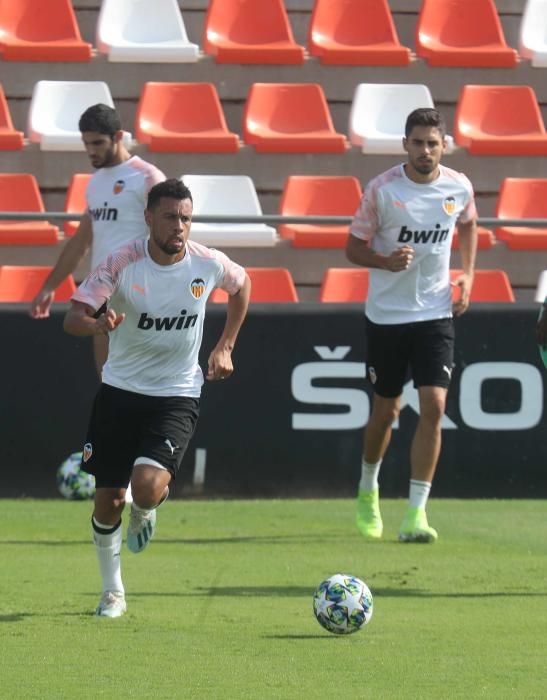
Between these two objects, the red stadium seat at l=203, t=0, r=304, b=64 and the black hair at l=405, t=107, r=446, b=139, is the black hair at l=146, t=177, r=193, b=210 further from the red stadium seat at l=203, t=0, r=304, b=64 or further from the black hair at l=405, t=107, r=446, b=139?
the red stadium seat at l=203, t=0, r=304, b=64

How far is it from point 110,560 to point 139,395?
2.29 ft

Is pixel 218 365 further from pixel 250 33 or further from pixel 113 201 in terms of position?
pixel 250 33

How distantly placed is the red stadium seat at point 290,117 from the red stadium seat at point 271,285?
1.98m

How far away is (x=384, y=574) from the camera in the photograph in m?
7.38

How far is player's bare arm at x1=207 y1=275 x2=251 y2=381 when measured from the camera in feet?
20.5

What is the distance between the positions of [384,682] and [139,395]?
1925 millimetres

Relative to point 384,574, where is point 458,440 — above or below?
below

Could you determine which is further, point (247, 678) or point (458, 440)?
point (458, 440)

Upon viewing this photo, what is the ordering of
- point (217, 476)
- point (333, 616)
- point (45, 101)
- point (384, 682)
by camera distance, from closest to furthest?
point (384, 682), point (333, 616), point (217, 476), point (45, 101)

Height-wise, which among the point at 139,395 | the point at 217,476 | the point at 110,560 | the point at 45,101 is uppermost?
the point at 139,395

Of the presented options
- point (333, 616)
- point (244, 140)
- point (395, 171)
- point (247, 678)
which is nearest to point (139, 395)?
point (333, 616)

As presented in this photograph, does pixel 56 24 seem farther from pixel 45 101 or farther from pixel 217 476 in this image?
pixel 217 476

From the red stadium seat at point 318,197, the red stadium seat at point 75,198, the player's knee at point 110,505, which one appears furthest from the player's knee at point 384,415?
the red stadium seat at point 75,198

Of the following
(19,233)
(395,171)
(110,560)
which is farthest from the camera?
(19,233)
